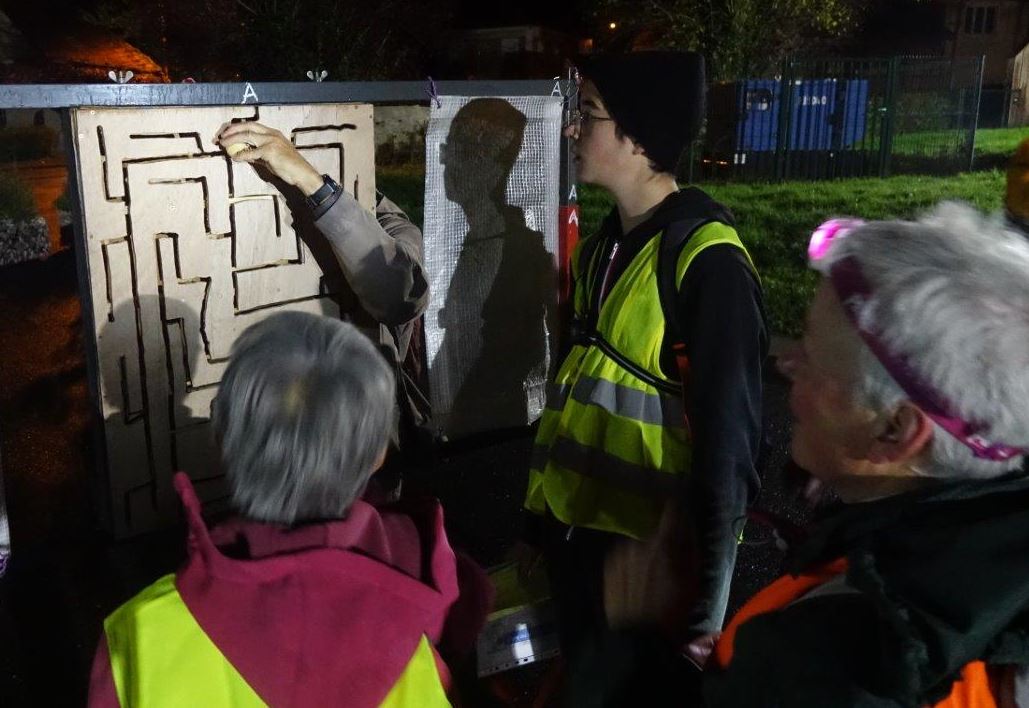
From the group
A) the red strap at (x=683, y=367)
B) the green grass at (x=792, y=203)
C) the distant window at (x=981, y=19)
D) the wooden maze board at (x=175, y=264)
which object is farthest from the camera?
the distant window at (x=981, y=19)

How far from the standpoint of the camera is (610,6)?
→ 19766 millimetres

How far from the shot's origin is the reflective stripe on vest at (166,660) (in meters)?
1.30

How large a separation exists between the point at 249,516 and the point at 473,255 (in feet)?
9.85

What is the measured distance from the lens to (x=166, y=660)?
131cm

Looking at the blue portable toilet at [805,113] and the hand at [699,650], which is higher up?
the blue portable toilet at [805,113]

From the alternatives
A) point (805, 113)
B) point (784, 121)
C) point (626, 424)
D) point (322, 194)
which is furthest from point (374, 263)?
point (805, 113)

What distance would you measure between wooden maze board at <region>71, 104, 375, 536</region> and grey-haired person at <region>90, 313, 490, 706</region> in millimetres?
1827

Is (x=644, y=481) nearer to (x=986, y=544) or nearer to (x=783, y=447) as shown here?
(x=986, y=544)

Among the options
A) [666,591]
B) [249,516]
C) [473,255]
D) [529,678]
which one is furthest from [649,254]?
[473,255]

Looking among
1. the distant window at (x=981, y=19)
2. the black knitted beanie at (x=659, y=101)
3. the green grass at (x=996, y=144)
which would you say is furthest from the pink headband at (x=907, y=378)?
the distant window at (x=981, y=19)

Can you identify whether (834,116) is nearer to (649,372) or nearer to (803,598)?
(649,372)

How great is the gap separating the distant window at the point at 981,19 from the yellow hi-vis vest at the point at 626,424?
50.9 m

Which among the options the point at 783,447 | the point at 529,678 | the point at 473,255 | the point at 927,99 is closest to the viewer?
the point at 529,678

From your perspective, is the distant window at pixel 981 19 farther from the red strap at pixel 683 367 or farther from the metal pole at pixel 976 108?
the red strap at pixel 683 367
